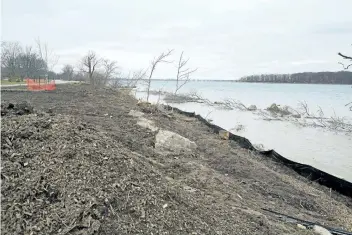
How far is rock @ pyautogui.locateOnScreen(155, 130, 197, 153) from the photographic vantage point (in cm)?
643

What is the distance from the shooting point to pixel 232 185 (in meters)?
5.20

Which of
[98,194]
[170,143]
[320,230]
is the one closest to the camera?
[98,194]

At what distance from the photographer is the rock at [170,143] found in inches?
253

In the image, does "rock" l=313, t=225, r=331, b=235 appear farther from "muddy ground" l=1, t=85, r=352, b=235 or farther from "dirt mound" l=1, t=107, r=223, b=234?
"dirt mound" l=1, t=107, r=223, b=234

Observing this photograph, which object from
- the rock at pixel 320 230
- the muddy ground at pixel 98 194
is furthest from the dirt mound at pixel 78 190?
Answer: the rock at pixel 320 230

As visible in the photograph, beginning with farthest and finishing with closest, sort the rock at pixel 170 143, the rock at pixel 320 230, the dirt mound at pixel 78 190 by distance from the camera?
the rock at pixel 170 143, the rock at pixel 320 230, the dirt mound at pixel 78 190

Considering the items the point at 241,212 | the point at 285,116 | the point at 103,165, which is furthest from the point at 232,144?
the point at 285,116

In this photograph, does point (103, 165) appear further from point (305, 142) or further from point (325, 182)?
point (305, 142)

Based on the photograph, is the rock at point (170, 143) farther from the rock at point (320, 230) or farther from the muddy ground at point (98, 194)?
the rock at point (320, 230)

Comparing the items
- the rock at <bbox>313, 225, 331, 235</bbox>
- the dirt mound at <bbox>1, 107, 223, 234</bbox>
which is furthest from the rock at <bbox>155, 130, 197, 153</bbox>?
the rock at <bbox>313, 225, 331, 235</bbox>

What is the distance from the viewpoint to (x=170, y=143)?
21.8ft

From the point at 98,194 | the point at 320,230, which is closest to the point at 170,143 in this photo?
the point at 320,230

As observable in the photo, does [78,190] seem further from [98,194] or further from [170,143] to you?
[170,143]

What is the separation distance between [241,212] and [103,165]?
1735 mm
